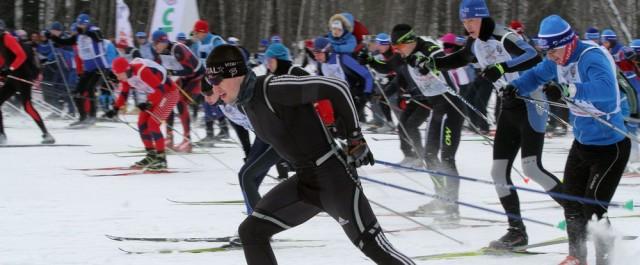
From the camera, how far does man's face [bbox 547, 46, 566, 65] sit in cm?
518

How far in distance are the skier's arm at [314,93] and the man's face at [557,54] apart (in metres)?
1.54

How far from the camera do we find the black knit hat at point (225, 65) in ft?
14.1

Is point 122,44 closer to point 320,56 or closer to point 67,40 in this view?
point 67,40

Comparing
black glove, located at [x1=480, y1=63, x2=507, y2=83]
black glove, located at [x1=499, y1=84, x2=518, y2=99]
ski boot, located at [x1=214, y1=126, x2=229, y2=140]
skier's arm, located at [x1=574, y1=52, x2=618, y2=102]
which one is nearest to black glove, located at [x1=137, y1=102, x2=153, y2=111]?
ski boot, located at [x1=214, y1=126, x2=229, y2=140]

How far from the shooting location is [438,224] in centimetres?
733

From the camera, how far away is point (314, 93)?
13.6ft

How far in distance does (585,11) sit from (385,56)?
16.1m

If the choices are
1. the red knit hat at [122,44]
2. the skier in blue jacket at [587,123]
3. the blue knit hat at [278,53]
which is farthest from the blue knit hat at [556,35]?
the red knit hat at [122,44]

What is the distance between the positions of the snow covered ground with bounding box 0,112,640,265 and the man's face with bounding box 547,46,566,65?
126 cm

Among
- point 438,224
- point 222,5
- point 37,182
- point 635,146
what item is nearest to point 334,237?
point 438,224

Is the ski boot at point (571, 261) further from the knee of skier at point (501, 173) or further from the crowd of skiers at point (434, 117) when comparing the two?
the knee of skier at point (501, 173)

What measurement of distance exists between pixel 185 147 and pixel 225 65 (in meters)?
8.63

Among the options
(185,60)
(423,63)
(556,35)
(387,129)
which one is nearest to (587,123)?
(556,35)

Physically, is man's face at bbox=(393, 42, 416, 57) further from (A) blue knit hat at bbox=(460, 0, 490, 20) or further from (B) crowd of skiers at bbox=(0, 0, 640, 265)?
(A) blue knit hat at bbox=(460, 0, 490, 20)
